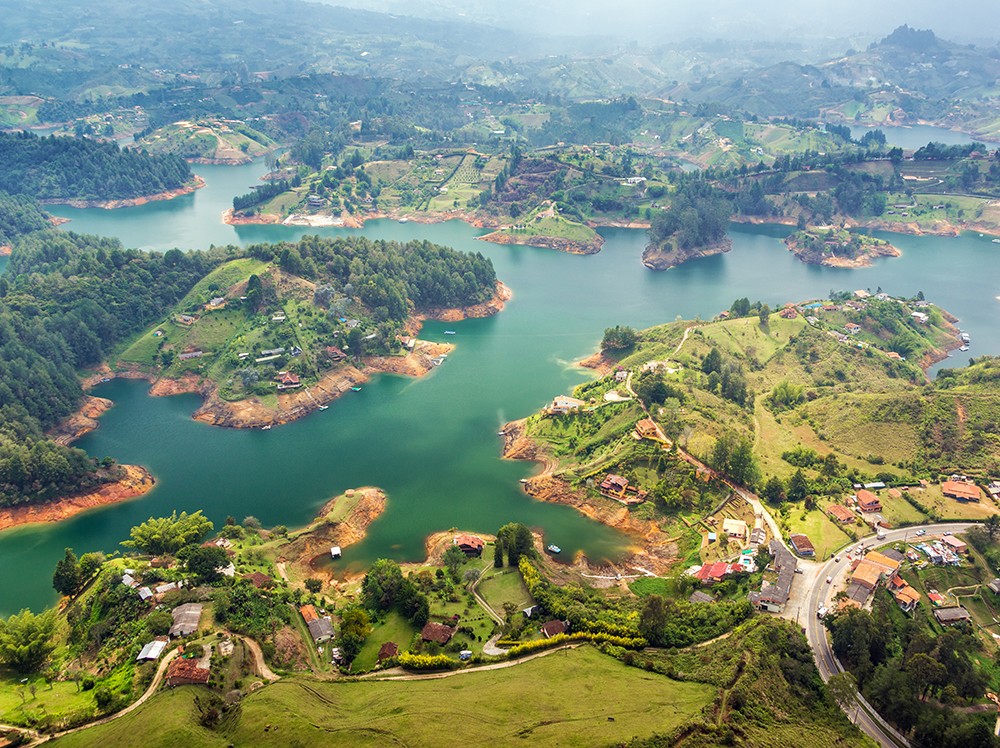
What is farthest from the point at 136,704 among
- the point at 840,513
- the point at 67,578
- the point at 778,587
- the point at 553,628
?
the point at 840,513

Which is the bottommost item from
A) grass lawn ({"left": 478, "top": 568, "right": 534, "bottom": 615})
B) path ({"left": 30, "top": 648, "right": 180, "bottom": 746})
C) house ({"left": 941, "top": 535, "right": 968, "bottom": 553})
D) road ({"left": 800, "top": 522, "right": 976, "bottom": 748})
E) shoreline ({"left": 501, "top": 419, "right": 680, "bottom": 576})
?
shoreline ({"left": 501, "top": 419, "right": 680, "bottom": 576})

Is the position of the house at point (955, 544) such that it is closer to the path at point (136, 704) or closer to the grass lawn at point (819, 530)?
the grass lawn at point (819, 530)

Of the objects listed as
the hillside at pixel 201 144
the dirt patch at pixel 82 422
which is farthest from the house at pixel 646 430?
the hillside at pixel 201 144

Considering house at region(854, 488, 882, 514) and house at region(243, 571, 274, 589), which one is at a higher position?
house at region(854, 488, 882, 514)

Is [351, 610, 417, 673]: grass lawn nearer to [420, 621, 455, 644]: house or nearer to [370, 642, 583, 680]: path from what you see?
[420, 621, 455, 644]: house

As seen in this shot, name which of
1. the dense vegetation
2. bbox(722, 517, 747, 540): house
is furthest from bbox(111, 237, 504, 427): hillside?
the dense vegetation

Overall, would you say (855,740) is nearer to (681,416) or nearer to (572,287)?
(681,416)
